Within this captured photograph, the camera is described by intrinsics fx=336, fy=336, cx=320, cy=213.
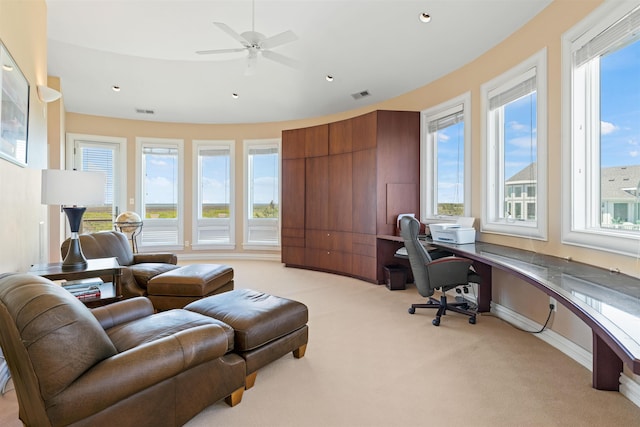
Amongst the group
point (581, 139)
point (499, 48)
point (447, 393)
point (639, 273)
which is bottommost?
point (447, 393)

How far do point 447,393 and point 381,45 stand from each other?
385 cm

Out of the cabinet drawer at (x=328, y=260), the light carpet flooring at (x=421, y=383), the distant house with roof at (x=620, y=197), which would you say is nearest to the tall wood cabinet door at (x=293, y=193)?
the cabinet drawer at (x=328, y=260)

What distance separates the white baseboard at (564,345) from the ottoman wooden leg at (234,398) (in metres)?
2.34

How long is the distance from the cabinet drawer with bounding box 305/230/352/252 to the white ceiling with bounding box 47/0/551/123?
234 cm

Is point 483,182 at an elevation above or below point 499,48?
below

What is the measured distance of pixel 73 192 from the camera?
2.69 metres

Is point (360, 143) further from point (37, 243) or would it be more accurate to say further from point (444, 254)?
point (37, 243)

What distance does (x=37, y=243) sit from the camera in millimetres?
3191

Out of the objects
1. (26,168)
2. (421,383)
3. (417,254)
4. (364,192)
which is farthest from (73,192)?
(364,192)

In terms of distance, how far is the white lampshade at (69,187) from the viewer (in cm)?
262

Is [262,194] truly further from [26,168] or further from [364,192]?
[26,168]

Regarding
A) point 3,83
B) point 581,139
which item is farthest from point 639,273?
point 3,83

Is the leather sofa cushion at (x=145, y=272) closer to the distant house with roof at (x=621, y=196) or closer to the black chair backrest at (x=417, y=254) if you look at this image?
the black chair backrest at (x=417, y=254)

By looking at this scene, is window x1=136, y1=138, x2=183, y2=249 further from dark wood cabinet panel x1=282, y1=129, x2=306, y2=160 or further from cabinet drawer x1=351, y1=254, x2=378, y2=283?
cabinet drawer x1=351, y1=254, x2=378, y2=283
